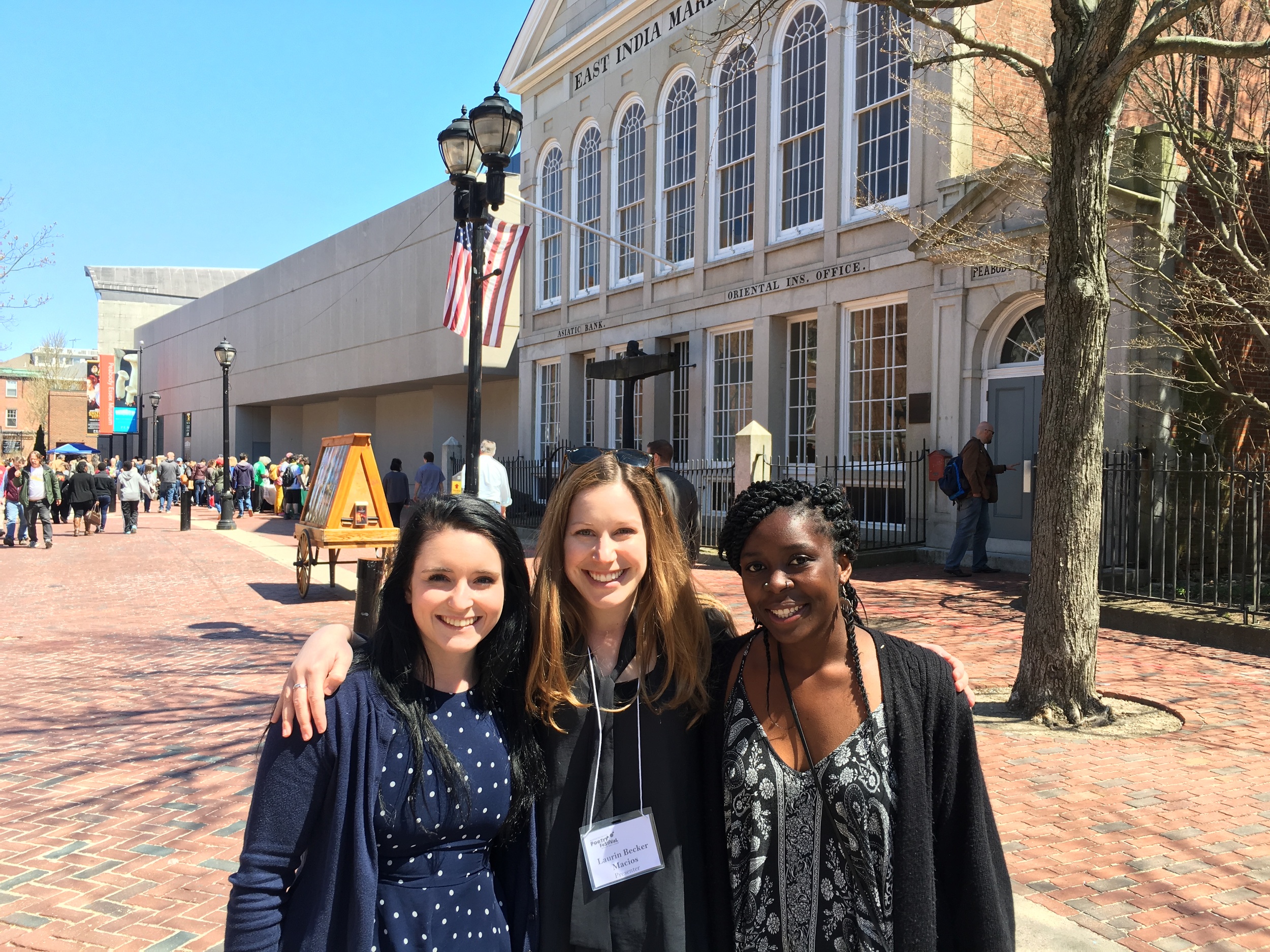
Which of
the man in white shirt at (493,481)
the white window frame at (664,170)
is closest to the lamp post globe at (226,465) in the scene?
the white window frame at (664,170)

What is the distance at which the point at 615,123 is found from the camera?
2075 centimetres

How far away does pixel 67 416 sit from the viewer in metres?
78.7

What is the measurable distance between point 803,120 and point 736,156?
1.70 metres

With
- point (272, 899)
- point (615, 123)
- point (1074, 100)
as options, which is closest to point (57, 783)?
point (272, 899)

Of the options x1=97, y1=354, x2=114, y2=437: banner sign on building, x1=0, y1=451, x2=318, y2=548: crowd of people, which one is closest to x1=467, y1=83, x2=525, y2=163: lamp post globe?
x1=0, y1=451, x2=318, y2=548: crowd of people

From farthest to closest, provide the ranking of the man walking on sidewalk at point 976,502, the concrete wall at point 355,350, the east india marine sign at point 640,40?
the concrete wall at point 355,350, the east india marine sign at point 640,40, the man walking on sidewalk at point 976,502

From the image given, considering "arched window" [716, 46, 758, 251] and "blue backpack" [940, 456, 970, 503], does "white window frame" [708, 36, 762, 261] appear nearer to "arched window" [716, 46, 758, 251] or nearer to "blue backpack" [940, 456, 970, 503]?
"arched window" [716, 46, 758, 251]

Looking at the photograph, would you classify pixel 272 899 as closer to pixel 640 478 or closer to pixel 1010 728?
pixel 640 478

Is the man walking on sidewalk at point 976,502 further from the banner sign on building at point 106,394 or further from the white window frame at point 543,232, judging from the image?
the banner sign on building at point 106,394

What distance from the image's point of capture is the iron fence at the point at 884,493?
14.0 meters

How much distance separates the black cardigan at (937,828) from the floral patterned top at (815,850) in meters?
0.03

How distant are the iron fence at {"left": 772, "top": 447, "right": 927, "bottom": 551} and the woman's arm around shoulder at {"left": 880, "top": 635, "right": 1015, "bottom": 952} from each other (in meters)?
11.8

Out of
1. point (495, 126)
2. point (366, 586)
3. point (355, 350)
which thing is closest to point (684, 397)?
point (495, 126)

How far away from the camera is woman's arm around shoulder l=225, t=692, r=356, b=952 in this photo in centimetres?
176
